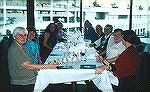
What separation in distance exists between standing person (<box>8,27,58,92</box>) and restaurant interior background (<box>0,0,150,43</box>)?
11.1 ft

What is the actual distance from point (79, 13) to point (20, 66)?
4.17 meters

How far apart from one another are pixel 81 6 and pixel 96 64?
403 centimetres

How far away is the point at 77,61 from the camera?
2.70 meters

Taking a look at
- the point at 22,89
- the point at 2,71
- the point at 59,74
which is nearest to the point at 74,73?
the point at 59,74

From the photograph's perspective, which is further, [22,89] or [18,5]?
[18,5]

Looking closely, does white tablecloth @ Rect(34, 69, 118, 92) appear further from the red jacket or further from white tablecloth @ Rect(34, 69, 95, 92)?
the red jacket

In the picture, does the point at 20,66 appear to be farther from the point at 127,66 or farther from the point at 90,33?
the point at 90,33

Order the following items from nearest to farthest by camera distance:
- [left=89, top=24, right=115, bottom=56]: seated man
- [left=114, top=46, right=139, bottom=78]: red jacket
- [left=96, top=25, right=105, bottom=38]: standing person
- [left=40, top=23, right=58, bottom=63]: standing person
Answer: [left=114, top=46, right=139, bottom=78]: red jacket < [left=89, top=24, right=115, bottom=56]: seated man < [left=40, top=23, right=58, bottom=63]: standing person < [left=96, top=25, right=105, bottom=38]: standing person

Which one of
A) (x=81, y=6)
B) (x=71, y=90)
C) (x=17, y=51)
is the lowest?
(x=71, y=90)

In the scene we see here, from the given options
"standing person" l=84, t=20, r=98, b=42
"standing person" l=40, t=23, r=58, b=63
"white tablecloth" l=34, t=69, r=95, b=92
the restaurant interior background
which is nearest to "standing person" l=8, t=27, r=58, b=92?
"white tablecloth" l=34, t=69, r=95, b=92

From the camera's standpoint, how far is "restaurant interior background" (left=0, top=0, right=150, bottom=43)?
604 centimetres

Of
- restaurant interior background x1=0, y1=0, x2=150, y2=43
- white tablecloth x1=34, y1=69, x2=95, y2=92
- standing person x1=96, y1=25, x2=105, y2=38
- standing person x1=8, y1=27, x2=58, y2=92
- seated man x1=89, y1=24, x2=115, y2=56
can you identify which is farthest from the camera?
restaurant interior background x1=0, y1=0, x2=150, y2=43

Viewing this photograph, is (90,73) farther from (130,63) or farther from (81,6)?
(81,6)

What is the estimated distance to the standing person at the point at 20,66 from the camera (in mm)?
2508
